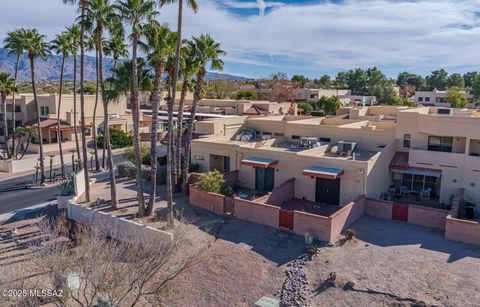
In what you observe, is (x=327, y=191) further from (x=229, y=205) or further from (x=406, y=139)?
(x=406, y=139)

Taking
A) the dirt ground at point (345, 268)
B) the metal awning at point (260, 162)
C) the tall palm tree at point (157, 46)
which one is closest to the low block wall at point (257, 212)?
the dirt ground at point (345, 268)

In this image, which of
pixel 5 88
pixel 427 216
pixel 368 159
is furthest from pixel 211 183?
pixel 5 88

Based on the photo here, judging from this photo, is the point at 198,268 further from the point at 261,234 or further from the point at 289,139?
the point at 289,139

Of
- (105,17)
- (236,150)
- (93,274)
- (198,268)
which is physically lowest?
(198,268)

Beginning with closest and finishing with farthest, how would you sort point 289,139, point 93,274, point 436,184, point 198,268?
1. point 93,274
2. point 198,268
3. point 436,184
4. point 289,139

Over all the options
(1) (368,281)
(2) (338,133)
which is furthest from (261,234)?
(2) (338,133)

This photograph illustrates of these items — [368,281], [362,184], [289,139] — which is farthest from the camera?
[289,139]

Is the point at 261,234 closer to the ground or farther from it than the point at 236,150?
closer to the ground

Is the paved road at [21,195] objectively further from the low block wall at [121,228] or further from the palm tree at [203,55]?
the palm tree at [203,55]
